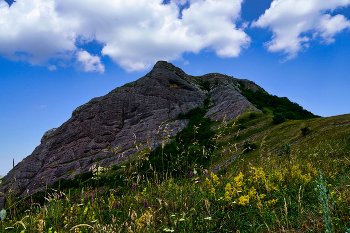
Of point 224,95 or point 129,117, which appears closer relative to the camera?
point 129,117

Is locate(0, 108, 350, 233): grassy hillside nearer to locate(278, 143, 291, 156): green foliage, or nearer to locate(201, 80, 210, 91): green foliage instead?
locate(278, 143, 291, 156): green foliage

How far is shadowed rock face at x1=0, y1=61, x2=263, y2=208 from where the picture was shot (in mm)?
48031

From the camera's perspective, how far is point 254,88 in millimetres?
96312

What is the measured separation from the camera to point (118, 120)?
6053cm

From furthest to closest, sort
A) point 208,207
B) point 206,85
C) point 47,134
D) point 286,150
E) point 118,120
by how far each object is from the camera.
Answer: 1. point 206,85
2. point 47,134
3. point 118,120
4. point 286,150
5. point 208,207

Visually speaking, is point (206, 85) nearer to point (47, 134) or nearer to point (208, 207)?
point (47, 134)

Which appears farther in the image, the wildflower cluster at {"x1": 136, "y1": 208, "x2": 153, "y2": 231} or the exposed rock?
the exposed rock

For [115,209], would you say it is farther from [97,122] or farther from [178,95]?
[178,95]

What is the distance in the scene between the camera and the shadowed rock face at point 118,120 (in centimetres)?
4803

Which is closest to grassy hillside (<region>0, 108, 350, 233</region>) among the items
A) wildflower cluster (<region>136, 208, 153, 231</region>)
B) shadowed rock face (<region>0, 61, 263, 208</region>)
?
wildflower cluster (<region>136, 208, 153, 231</region>)

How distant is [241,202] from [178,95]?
215 feet

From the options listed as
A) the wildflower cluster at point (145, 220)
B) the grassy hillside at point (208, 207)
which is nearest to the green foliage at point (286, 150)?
the grassy hillside at point (208, 207)

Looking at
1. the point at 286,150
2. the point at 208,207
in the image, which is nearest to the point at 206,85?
the point at 286,150

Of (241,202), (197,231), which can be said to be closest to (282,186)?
(241,202)
